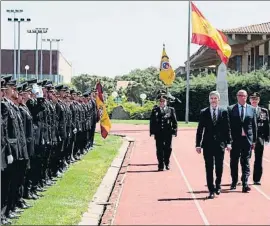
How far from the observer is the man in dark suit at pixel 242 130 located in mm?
14164

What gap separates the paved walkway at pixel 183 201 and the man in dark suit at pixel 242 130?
→ 0.67m

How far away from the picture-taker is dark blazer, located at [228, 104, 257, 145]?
14223mm

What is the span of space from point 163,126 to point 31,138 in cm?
732

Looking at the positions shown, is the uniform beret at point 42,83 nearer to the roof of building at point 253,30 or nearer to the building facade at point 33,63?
the roof of building at point 253,30

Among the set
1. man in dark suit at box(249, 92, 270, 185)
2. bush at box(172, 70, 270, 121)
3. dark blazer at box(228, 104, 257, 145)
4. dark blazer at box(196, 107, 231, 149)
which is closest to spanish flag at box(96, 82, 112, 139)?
man in dark suit at box(249, 92, 270, 185)

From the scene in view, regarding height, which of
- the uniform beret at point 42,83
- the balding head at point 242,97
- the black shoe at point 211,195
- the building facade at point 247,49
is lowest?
the black shoe at point 211,195

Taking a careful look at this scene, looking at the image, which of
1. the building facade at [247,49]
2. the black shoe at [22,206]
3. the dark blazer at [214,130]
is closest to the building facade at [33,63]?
the building facade at [247,49]

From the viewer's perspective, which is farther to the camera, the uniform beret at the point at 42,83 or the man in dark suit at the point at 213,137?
the uniform beret at the point at 42,83

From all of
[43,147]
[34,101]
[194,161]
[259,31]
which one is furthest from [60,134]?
[259,31]

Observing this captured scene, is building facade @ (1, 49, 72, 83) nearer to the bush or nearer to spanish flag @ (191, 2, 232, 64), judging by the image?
the bush

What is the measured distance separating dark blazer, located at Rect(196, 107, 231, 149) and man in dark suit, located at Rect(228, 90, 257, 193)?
1.02 m

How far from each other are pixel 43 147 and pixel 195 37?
697 inches

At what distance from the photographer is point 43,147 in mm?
12719

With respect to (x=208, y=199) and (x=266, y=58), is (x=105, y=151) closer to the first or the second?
(x=208, y=199)
